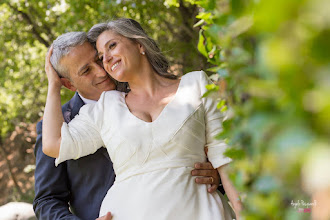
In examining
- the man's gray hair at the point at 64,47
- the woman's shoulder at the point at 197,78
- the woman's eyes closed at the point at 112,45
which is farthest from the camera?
the man's gray hair at the point at 64,47

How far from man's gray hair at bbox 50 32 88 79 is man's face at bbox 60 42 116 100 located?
26 millimetres

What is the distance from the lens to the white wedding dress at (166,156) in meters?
2.40

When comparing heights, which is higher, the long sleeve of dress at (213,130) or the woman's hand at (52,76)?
the woman's hand at (52,76)

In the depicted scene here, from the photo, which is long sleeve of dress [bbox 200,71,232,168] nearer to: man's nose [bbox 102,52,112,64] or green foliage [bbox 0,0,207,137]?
man's nose [bbox 102,52,112,64]

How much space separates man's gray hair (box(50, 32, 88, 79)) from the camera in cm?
319

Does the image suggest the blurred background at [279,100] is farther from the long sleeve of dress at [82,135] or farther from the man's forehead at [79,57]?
the man's forehead at [79,57]

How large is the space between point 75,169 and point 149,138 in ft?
2.80

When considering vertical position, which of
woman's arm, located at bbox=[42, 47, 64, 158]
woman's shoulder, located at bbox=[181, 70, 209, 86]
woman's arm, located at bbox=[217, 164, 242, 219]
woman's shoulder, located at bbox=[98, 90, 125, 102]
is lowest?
woman's arm, located at bbox=[217, 164, 242, 219]

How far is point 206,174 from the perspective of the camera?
2.52 meters

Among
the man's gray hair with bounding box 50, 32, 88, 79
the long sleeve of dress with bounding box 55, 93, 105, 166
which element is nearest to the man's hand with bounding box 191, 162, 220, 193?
the long sleeve of dress with bounding box 55, 93, 105, 166

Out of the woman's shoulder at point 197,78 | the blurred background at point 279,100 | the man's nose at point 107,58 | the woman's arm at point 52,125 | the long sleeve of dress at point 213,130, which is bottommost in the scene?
the long sleeve of dress at point 213,130

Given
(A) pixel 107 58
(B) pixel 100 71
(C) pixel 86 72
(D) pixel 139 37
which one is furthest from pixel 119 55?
(C) pixel 86 72

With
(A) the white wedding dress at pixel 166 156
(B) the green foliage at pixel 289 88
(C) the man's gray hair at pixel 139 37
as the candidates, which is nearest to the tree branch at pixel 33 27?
(C) the man's gray hair at pixel 139 37

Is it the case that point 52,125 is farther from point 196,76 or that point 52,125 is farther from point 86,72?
point 196,76
